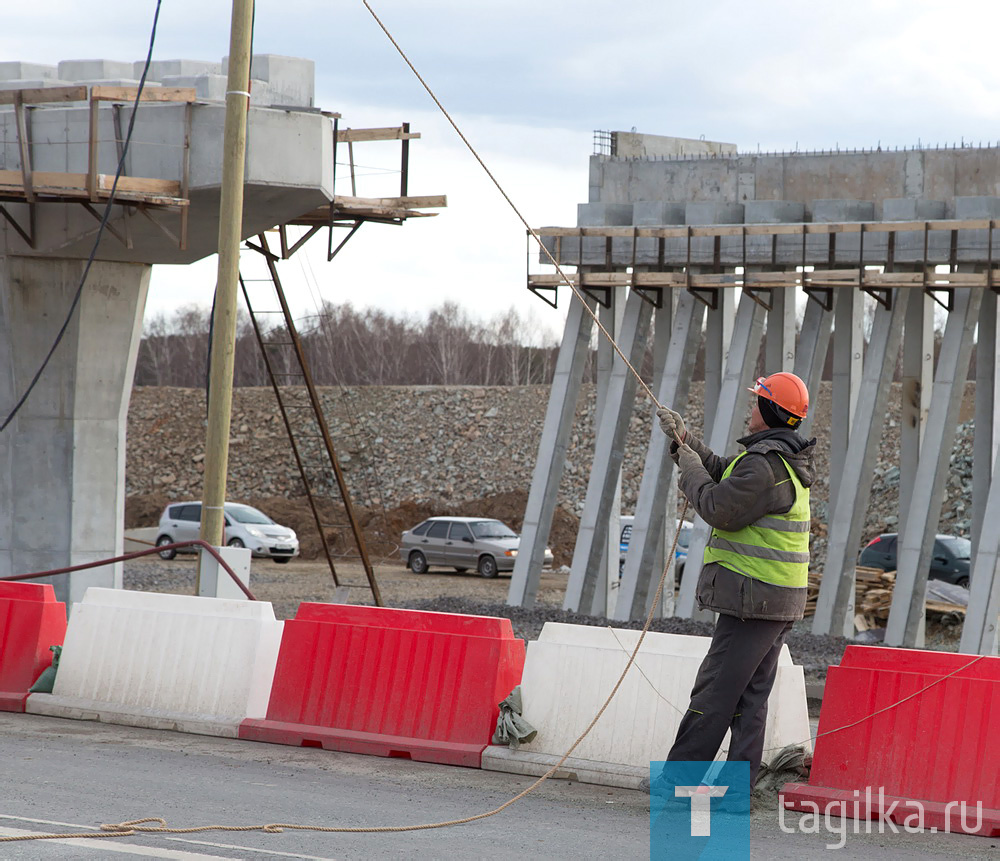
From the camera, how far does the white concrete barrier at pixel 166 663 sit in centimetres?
934

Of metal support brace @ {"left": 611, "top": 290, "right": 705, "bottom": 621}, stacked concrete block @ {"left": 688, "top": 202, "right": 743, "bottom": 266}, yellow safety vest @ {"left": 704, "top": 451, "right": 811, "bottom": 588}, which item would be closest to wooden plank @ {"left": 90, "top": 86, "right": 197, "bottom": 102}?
stacked concrete block @ {"left": 688, "top": 202, "right": 743, "bottom": 266}

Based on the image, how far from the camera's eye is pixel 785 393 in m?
7.14

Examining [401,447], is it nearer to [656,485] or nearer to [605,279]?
[605,279]

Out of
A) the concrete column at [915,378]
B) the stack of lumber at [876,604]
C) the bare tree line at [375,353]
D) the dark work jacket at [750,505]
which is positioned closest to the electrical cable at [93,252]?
the dark work jacket at [750,505]

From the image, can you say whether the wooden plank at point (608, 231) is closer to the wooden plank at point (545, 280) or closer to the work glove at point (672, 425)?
the wooden plank at point (545, 280)

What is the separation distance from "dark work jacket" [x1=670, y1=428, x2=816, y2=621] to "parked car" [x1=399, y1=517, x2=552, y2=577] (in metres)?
27.6

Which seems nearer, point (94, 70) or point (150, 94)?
point (150, 94)

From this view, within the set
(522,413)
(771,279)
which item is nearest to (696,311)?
(771,279)

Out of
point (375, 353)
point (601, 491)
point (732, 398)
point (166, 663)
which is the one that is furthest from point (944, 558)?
point (375, 353)

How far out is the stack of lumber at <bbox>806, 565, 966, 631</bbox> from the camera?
22641 mm

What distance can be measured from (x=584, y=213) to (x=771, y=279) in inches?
136

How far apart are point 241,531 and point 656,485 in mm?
20324

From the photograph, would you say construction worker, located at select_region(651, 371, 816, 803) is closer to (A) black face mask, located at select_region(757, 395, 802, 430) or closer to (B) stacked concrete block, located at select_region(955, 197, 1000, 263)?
(A) black face mask, located at select_region(757, 395, 802, 430)

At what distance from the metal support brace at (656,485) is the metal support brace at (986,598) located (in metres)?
4.73
